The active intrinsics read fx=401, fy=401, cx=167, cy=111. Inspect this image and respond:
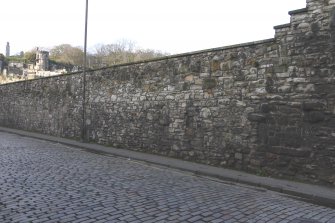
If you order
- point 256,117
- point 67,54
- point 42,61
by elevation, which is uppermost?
point 67,54

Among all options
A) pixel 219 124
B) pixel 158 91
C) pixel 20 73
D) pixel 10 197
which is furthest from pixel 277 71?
pixel 20 73

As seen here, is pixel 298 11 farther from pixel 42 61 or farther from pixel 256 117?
pixel 42 61

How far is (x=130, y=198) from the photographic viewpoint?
22.7 ft

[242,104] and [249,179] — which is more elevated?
[242,104]

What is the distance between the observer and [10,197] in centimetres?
670

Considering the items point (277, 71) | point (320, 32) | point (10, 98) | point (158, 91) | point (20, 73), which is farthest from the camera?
point (20, 73)

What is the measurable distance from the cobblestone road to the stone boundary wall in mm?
1581

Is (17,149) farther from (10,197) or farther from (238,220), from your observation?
(238,220)

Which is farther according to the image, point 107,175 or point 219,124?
point 219,124

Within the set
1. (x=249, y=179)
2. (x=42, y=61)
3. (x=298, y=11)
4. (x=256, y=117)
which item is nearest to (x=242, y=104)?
(x=256, y=117)

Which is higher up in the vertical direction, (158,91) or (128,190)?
(158,91)

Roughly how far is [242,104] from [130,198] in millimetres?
4905

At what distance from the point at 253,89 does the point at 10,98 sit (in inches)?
796

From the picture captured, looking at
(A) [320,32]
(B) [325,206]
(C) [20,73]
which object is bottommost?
(B) [325,206]
